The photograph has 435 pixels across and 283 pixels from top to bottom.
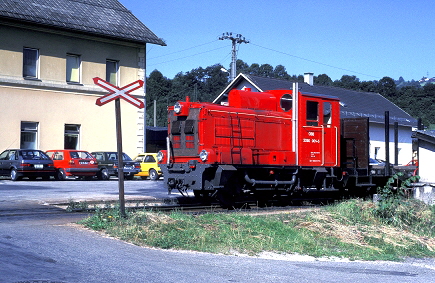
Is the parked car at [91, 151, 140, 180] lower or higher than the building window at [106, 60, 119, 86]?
lower

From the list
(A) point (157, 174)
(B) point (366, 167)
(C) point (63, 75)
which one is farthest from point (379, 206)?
(C) point (63, 75)

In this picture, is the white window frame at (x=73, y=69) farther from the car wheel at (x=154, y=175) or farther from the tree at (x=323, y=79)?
the tree at (x=323, y=79)

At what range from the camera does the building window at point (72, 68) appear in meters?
33.5

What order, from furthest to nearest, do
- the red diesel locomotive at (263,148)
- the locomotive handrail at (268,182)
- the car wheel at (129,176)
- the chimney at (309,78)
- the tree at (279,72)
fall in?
the tree at (279,72), the chimney at (309,78), the car wheel at (129,176), the locomotive handrail at (268,182), the red diesel locomotive at (263,148)

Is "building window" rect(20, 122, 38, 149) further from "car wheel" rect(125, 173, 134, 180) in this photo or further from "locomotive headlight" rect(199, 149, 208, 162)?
"locomotive headlight" rect(199, 149, 208, 162)

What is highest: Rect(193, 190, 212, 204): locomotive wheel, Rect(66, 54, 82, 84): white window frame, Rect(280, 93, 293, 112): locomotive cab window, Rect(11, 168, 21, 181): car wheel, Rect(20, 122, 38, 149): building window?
Rect(66, 54, 82, 84): white window frame

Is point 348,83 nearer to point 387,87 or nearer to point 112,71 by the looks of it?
point 387,87

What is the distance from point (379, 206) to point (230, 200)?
15.7 feet

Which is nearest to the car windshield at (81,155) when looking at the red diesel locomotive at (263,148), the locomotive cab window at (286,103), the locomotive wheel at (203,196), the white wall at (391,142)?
the locomotive wheel at (203,196)

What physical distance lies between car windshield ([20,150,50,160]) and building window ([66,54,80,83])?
582 centimetres

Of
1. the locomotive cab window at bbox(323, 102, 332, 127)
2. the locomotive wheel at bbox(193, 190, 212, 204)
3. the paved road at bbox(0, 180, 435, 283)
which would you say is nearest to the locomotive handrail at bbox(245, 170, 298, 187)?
the locomotive wheel at bbox(193, 190, 212, 204)

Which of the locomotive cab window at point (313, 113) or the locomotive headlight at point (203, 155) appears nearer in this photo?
the locomotive headlight at point (203, 155)

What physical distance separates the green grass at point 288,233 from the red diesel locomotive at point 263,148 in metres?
3.31

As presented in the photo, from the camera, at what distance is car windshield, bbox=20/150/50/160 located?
28562 millimetres
